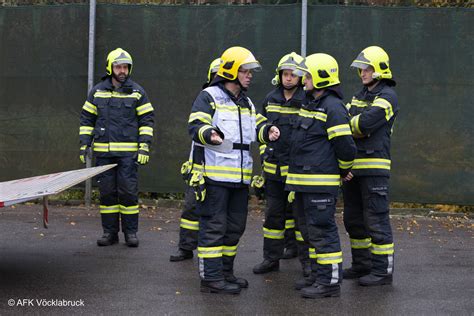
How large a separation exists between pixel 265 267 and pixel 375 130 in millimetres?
1643

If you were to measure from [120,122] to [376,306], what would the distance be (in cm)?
365

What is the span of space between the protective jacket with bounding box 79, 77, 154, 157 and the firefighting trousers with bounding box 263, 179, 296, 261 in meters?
1.80

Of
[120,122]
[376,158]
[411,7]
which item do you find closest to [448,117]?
[411,7]

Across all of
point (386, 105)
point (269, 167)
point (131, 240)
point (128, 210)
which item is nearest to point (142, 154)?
point (128, 210)

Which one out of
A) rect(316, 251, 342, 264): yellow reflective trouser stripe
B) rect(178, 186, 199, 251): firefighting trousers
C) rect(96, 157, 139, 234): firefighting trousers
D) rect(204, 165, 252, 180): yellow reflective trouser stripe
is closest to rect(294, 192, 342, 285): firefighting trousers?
rect(316, 251, 342, 264): yellow reflective trouser stripe

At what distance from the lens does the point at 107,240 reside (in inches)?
348

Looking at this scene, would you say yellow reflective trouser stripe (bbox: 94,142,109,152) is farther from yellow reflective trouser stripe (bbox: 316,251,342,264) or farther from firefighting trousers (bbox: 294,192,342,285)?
yellow reflective trouser stripe (bbox: 316,251,342,264)

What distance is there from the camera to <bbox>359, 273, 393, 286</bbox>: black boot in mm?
7227

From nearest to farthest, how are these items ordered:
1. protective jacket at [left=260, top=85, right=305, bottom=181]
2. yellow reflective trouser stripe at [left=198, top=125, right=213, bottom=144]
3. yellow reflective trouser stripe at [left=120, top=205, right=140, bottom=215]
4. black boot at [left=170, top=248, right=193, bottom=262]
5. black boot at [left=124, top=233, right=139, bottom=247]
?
1. yellow reflective trouser stripe at [left=198, top=125, right=213, bottom=144]
2. protective jacket at [left=260, top=85, right=305, bottom=181]
3. black boot at [left=170, top=248, right=193, bottom=262]
4. black boot at [left=124, top=233, right=139, bottom=247]
5. yellow reflective trouser stripe at [left=120, top=205, right=140, bottom=215]

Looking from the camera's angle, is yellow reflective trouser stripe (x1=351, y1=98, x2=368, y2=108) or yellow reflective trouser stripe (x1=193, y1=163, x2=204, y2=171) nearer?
yellow reflective trouser stripe (x1=193, y1=163, x2=204, y2=171)

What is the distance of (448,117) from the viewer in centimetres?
1070

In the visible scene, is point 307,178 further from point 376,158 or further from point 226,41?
point 226,41

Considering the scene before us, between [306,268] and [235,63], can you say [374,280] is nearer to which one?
[306,268]

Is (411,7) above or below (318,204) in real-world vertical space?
above
